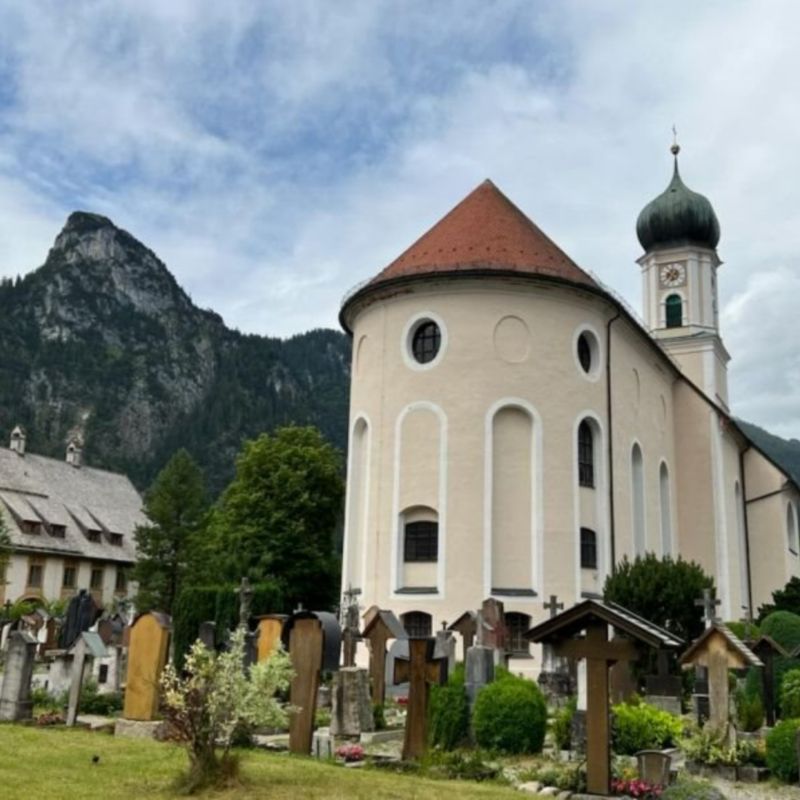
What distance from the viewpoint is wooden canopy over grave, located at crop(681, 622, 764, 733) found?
1148cm

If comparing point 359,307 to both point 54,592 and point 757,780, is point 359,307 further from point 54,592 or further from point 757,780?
point 54,592

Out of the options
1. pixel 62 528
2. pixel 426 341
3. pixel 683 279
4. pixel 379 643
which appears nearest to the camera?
pixel 379 643

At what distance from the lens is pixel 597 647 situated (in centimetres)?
935

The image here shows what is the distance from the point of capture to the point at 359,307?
2552 cm

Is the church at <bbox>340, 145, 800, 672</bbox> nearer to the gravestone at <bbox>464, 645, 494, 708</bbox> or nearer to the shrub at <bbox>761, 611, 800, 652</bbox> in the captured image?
the shrub at <bbox>761, 611, 800, 652</bbox>

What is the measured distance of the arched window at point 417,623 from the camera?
21734 millimetres

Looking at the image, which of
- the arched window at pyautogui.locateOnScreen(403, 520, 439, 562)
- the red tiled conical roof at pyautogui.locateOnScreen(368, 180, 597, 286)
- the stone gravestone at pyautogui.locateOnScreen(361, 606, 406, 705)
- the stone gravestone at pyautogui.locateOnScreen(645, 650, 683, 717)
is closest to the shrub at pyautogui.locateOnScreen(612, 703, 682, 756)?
the stone gravestone at pyautogui.locateOnScreen(645, 650, 683, 717)

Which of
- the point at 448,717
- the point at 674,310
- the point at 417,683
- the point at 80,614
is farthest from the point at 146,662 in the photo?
the point at 674,310

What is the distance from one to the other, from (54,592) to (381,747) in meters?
41.2

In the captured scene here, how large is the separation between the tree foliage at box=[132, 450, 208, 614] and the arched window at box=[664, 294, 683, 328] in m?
25.6

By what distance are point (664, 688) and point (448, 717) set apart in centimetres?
591

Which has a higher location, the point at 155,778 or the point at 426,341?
the point at 426,341

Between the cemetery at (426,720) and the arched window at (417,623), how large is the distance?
588 centimetres

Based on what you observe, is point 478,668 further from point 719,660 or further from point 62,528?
point 62,528
